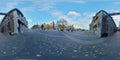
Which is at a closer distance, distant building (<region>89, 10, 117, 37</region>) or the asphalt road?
distant building (<region>89, 10, 117, 37</region>)

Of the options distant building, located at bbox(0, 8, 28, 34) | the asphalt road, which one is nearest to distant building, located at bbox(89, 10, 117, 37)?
the asphalt road

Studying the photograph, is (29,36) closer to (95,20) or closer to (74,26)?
(74,26)

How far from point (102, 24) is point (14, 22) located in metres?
1.04

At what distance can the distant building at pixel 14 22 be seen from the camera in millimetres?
3168

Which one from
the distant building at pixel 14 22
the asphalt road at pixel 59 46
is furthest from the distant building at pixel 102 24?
the distant building at pixel 14 22

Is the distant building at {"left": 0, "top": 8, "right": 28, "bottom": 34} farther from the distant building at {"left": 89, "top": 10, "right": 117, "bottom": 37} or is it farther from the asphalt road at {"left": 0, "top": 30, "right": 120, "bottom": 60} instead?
the distant building at {"left": 89, "top": 10, "right": 117, "bottom": 37}

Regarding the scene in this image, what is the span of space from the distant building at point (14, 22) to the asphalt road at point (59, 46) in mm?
105

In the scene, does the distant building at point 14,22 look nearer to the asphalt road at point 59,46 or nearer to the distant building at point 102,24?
the asphalt road at point 59,46

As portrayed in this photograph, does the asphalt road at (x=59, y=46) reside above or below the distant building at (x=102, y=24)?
below

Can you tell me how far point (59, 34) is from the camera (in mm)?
3447

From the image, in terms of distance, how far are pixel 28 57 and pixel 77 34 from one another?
2.20 ft

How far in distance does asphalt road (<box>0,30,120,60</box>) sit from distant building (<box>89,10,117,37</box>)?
79 millimetres

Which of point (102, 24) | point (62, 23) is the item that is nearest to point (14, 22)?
point (62, 23)

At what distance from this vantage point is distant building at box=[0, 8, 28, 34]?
3168mm
